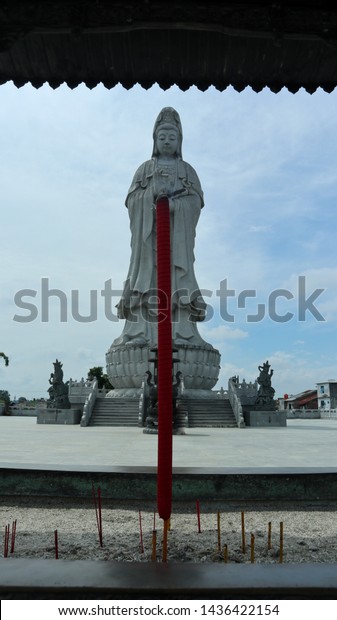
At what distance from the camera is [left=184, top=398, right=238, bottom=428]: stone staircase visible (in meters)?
16.8

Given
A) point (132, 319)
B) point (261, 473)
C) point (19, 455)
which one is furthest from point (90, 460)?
point (132, 319)

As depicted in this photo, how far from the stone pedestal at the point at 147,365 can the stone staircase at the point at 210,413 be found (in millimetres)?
2488

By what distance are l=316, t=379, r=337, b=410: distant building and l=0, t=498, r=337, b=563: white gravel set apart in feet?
110

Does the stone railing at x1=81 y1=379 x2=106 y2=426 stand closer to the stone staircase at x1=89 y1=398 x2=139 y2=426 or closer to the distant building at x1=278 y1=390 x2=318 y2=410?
the stone staircase at x1=89 y1=398 x2=139 y2=426

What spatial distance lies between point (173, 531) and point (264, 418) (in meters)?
14.7

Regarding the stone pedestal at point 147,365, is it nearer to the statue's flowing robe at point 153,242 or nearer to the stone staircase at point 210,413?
the statue's flowing robe at point 153,242

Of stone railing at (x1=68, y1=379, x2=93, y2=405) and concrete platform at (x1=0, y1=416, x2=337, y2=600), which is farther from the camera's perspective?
stone railing at (x1=68, y1=379, x2=93, y2=405)

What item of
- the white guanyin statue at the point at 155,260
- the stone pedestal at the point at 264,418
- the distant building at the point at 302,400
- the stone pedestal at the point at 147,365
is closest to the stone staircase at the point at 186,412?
the stone pedestal at the point at 264,418

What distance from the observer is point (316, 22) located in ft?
9.45

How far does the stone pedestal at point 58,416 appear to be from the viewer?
1834 cm

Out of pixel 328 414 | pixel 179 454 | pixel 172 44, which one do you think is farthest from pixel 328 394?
pixel 172 44

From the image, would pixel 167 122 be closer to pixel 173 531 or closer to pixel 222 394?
pixel 222 394

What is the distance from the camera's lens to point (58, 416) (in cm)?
1847

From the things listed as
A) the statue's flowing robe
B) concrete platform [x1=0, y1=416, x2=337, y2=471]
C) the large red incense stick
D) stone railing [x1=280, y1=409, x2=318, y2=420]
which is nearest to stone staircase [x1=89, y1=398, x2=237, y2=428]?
the statue's flowing robe
